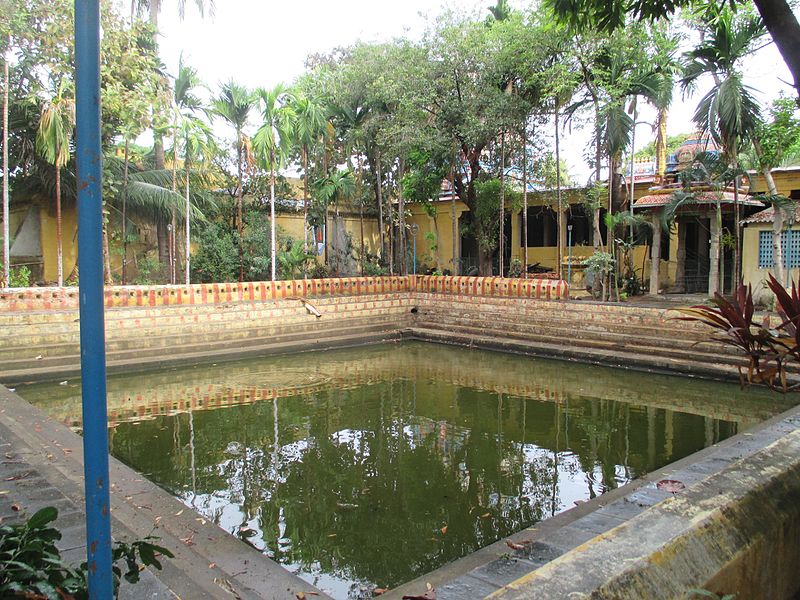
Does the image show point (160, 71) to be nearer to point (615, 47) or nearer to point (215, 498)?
point (615, 47)

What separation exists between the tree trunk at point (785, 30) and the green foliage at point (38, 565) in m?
3.09

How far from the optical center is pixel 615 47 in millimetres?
12617

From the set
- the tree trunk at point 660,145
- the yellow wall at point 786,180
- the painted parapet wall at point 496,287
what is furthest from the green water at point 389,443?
the tree trunk at point 660,145

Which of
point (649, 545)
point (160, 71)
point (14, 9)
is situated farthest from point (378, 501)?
point (160, 71)

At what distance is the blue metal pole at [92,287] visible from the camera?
4.72 feet

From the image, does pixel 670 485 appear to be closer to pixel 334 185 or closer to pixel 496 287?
pixel 496 287

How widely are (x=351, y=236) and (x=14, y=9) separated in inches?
470

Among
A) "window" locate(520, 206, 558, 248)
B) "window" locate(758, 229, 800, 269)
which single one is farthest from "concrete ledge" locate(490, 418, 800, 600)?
"window" locate(520, 206, 558, 248)

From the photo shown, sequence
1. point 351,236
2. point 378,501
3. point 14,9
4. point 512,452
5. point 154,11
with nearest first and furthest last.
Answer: point 378,501
point 512,452
point 14,9
point 154,11
point 351,236

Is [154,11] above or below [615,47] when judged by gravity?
above

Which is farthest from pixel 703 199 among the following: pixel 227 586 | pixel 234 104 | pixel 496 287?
pixel 227 586

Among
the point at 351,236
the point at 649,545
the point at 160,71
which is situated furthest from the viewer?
the point at 351,236

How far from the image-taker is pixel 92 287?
1445 mm

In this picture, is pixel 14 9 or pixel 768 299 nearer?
pixel 14 9
